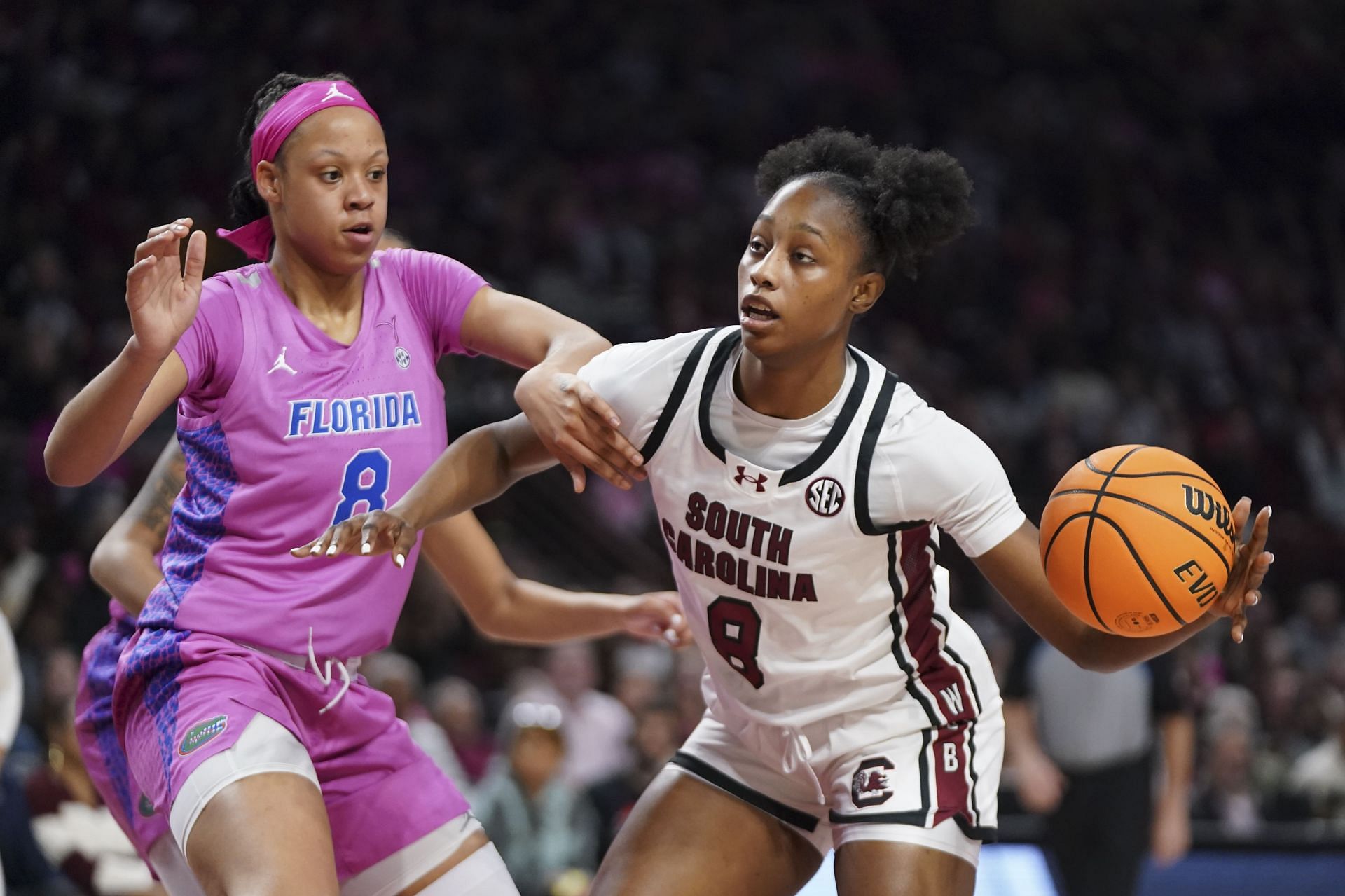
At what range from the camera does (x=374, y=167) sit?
346 cm

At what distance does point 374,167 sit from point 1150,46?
1501 centimetres

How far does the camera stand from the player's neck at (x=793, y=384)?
3408mm

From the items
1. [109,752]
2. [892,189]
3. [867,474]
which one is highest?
[892,189]

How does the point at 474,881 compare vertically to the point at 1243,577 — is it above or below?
below

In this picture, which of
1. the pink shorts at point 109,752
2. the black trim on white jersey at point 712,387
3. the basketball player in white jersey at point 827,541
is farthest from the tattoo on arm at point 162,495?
the black trim on white jersey at point 712,387

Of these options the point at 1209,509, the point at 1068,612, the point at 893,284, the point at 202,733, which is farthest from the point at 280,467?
the point at 893,284

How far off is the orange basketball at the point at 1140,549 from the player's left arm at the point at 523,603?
1.05 m

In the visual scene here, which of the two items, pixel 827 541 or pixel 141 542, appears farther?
pixel 141 542

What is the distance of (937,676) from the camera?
3.53m

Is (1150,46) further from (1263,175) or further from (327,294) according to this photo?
(327,294)

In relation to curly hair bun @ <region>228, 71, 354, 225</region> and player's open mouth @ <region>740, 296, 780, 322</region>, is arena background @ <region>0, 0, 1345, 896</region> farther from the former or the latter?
curly hair bun @ <region>228, 71, 354, 225</region>

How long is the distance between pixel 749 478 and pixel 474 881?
3.48 feet

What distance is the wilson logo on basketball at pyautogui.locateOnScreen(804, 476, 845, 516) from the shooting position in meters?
3.31

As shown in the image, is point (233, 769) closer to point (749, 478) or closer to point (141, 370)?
point (141, 370)
